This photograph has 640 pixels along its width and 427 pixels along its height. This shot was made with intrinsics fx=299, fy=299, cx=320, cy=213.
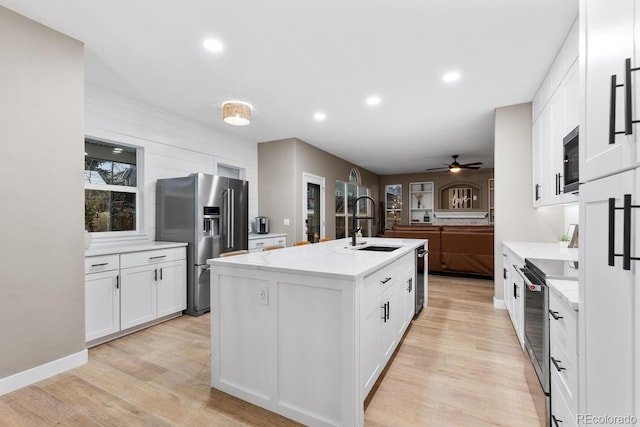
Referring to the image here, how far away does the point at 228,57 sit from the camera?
9.19 ft

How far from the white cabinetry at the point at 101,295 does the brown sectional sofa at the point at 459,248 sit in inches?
195

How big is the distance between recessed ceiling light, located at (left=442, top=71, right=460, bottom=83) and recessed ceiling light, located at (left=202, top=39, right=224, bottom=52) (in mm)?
2266

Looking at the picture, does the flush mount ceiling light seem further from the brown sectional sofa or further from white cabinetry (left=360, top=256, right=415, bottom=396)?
the brown sectional sofa

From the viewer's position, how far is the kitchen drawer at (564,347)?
125 cm

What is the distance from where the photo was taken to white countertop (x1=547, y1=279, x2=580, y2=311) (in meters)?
1.25

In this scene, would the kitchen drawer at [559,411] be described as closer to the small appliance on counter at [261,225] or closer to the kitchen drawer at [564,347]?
the kitchen drawer at [564,347]

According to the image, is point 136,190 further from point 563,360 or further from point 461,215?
point 461,215

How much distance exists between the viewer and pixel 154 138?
160 inches

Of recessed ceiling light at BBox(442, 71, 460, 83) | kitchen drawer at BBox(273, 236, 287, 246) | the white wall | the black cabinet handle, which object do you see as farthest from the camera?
kitchen drawer at BBox(273, 236, 287, 246)

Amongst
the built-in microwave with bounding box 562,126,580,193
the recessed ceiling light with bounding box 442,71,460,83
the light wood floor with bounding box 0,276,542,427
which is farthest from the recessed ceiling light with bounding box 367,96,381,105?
the light wood floor with bounding box 0,276,542,427

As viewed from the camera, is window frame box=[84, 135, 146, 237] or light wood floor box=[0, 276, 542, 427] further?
window frame box=[84, 135, 146, 237]

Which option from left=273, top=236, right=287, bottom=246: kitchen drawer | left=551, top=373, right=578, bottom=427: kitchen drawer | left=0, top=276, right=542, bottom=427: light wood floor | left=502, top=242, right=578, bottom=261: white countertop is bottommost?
left=0, top=276, right=542, bottom=427: light wood floor

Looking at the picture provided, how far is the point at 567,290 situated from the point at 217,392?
2182 mm

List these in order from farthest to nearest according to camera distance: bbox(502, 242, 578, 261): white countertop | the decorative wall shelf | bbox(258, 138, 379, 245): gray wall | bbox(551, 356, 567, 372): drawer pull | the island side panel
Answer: the decorative wall shelf
bbox(258, 138, 379, 245): gray wall
bbox(502, 242, 578, 261): white countertop
the island side panel
bbox(551, 356, 567, 372): drawer pull
